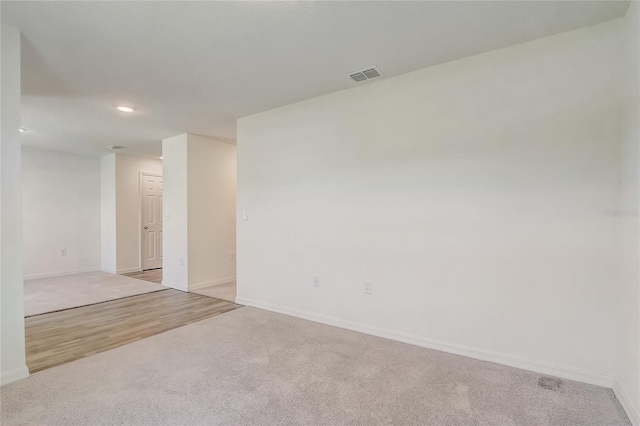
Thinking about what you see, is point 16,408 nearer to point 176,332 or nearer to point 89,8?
point 176,332

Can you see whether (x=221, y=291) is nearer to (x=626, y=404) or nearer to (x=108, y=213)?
(x=108, y=213)

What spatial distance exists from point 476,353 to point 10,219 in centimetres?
343

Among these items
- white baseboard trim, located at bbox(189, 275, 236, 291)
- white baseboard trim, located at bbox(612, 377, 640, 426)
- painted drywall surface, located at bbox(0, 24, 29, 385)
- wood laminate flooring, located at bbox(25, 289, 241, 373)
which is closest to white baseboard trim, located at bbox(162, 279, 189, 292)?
white baseboard trim, located at bbox(189, 275, 236, 291)

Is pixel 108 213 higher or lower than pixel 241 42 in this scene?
lower

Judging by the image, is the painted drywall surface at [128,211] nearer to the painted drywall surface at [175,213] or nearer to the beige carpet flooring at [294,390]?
the painted drywall surface at [175,213]

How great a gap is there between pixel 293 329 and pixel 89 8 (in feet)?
9.41

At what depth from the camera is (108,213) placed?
20.3 feet

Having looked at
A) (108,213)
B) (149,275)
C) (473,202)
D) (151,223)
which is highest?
(473,202)

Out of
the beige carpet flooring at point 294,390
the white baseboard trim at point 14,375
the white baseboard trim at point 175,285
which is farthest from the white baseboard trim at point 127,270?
the white baseboard trim at point 14,375

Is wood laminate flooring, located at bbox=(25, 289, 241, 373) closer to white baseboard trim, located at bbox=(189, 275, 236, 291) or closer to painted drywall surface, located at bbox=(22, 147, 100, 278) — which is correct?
white baseboard trim, located at bbox=(189, 275, 236, 291)

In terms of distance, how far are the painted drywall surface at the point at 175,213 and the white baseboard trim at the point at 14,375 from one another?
2506 millimetres

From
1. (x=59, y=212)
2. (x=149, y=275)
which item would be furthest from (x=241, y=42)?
(x=59, y=212)

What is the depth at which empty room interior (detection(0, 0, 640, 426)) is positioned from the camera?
184 centimetres

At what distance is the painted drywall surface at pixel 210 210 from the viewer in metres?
4.67
